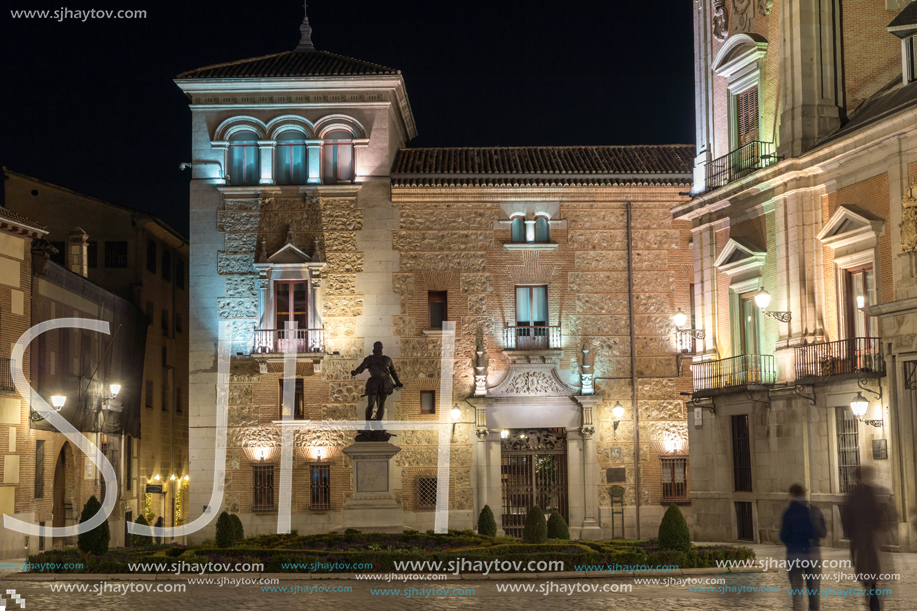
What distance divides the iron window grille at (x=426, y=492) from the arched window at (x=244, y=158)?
10.3 m

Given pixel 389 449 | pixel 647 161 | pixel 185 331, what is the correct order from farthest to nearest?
pixel 185 331 → pixel 647 161 → pixel 389 449

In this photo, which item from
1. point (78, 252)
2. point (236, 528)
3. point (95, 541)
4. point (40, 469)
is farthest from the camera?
point (78, 252)

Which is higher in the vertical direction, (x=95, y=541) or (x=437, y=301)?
(x=437, y=301)

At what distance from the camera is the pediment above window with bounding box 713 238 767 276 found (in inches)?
1032

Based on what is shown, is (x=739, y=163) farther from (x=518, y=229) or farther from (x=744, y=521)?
(x=518, y=229)

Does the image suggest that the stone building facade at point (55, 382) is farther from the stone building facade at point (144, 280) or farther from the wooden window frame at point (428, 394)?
the wooden window frame at point (428, 394)

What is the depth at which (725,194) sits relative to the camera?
89.2 feet

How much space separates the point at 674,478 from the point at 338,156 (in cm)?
1394

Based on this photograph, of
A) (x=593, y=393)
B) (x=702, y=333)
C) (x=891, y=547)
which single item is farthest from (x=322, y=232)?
(x=891, y=547)

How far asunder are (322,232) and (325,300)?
2085 millimetres

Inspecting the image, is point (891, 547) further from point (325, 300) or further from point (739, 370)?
point (325, 300)

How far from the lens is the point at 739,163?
27281mm

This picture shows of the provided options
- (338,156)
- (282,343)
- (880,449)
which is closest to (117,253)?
(282,343)

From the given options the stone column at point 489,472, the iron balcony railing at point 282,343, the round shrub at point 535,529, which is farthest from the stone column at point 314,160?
the round shrub at point 535,529
